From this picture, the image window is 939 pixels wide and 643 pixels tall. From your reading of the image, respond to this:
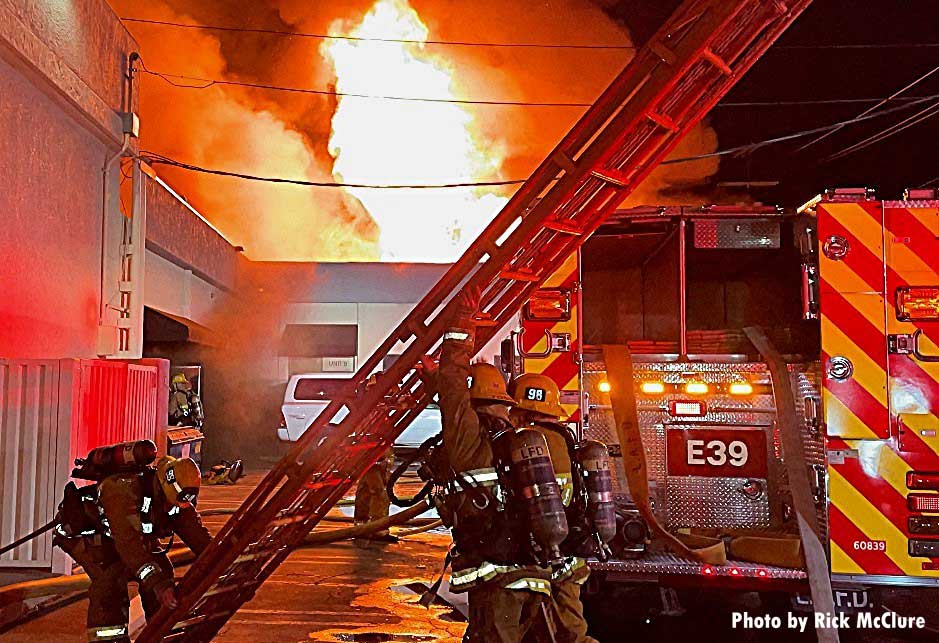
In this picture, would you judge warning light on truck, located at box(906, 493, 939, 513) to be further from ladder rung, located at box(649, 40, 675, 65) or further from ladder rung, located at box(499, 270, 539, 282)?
ladder rung, located at box(649, 40, 675, 65)

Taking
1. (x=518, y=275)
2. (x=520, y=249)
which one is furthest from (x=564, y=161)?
(x=518, y=275)

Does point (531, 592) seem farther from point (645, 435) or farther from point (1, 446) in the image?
point (1, 446)

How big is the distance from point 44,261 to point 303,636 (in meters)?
4.61

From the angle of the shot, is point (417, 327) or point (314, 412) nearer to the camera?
point (417, 327)

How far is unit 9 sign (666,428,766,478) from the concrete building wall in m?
5.55

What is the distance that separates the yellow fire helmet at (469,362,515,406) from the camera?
3.91m

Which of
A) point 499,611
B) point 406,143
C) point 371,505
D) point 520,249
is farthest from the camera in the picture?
point 406,143

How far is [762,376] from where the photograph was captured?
5.45m

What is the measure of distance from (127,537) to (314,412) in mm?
11891

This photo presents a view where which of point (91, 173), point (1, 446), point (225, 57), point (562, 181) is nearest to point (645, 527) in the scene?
point (562, 181)

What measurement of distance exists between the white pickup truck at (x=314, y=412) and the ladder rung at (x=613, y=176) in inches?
448

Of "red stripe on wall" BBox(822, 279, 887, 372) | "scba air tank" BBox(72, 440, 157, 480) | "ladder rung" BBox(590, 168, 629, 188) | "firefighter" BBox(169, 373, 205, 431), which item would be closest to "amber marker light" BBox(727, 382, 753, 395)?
"red stripe on wall" BBox(822, 279, 887, 372)

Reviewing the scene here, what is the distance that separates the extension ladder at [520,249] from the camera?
3832 mm

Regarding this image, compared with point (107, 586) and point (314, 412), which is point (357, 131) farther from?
point (107, 586)
